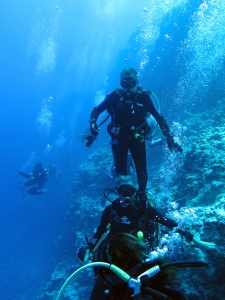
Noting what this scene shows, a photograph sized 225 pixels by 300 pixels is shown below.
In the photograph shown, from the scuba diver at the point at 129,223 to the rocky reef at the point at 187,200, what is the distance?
40 centimetres

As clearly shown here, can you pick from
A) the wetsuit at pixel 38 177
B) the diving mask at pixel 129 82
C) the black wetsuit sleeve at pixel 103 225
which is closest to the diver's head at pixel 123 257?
the black wetsuit sleeve at pixel 103 225

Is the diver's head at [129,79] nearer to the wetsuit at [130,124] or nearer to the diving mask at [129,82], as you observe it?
the diving mask at [129,82]

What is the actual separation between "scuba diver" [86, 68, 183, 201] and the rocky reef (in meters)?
1.50

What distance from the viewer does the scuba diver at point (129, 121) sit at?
4297 millimetres

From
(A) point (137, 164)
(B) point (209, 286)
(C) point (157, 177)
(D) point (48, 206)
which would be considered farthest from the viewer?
(D) point (48, 206)

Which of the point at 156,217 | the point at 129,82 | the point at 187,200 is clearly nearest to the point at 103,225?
the point at 156,217

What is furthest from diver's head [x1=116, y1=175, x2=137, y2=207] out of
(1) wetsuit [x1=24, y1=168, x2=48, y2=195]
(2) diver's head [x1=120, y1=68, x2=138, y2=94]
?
(1) wetsuit [x1=24, y1=168, x2=48, y2=195]

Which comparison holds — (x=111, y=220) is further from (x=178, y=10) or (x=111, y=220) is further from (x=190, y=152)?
(x=178, y=10)

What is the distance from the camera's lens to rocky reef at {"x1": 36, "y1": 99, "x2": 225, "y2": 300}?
3.05 metres

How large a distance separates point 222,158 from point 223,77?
14.1 metres

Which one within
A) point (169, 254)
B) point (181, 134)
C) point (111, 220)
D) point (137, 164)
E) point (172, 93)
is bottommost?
point (169, 254)

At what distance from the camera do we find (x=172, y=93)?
22.1 m

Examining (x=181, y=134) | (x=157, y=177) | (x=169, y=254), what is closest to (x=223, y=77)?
(x=181, y=134)

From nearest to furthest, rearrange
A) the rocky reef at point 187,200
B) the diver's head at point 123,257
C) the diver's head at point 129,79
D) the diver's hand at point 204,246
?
Answer: 1. the diver's head at point 123,257
2. the rocky reef at point 187,200
3. the diver's hand at point 204,246
4. the diver's head at point 129,79
